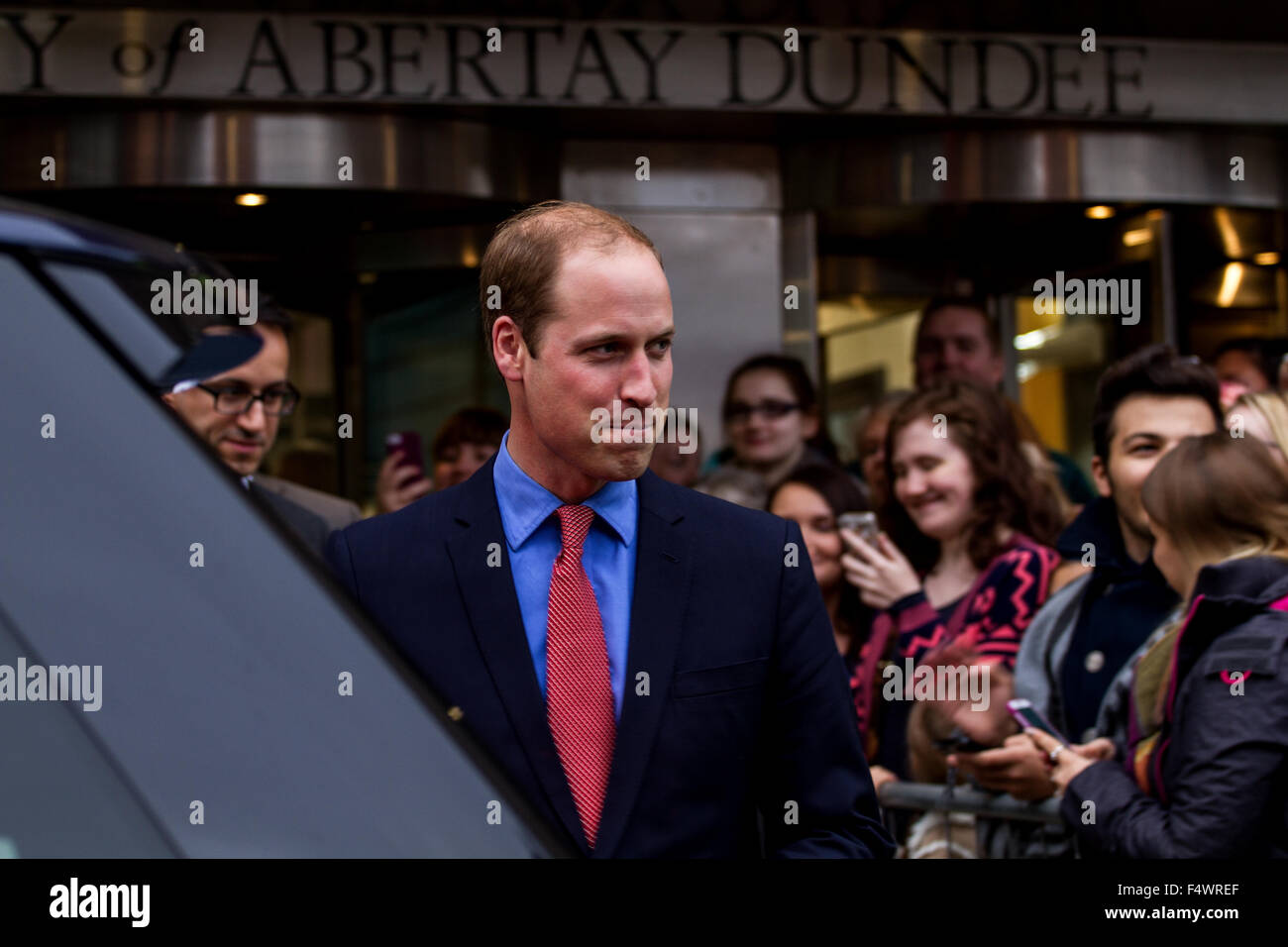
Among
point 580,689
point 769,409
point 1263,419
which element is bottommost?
point 580,689

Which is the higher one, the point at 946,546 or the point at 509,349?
the point at 509,349

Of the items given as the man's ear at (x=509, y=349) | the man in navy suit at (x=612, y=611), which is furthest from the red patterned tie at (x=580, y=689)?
the man's ear at (x=509, y=349)

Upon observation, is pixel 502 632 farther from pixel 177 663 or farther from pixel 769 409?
pixel 769 409

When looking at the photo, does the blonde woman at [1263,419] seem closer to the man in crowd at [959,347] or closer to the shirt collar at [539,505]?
the man in crowd at [959,347]

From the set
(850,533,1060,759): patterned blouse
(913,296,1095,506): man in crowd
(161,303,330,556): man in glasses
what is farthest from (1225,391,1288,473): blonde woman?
(161,303,330,556): man in glasses

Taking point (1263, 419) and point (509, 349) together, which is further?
point (1263, 419)

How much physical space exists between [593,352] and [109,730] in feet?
3.49

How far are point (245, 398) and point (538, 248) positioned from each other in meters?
1.77

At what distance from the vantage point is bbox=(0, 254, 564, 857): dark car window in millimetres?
961

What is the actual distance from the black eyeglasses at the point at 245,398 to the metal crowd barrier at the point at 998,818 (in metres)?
1.71

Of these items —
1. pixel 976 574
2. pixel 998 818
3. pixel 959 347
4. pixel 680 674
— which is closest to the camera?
pixel 680 674

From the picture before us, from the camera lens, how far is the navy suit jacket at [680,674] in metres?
1.79

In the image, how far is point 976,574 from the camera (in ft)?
13.6

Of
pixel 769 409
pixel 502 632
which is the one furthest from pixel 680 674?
pixel 769 409
